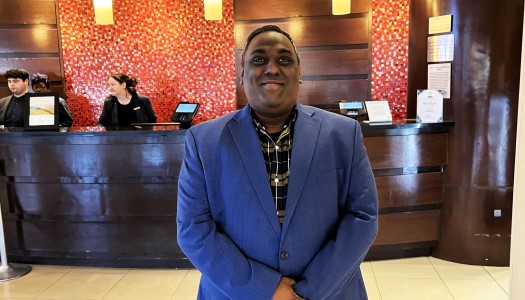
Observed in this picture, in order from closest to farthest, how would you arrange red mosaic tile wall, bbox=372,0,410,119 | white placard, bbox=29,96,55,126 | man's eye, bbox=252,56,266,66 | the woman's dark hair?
1. man's eye, bbox=252,56,266,66
2. white placard, bbox=29,96,55,126
3. the woman's dark hair
4. red mosaic tile wall, bbox=372,0,410,119

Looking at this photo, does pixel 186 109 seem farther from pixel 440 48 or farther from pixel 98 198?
pixel 440 48

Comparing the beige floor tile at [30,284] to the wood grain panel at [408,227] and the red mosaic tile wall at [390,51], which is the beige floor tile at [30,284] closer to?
the wood grain panel at [408,227]

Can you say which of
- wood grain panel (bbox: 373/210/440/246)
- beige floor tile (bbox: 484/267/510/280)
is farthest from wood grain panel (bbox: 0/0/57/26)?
beige floor tile (bbox: 484/267/510/280)

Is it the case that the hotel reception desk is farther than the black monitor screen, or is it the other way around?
the black monitor screen

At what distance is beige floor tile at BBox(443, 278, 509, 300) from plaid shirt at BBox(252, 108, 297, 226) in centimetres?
228

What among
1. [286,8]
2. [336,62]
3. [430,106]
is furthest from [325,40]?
[430,106]

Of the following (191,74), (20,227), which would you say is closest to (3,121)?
(20,227)

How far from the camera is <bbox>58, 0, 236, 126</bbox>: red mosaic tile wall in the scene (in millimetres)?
5586

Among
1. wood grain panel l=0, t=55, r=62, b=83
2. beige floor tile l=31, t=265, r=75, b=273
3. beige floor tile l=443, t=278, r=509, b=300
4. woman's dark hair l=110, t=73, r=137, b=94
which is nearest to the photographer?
beige floor tile l=443, t=278, r=509, b=300

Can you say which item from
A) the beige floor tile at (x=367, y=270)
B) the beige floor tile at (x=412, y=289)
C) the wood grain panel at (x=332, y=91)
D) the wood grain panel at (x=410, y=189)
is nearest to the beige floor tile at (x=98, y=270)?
the beige floor tile at (x=367, y=270)

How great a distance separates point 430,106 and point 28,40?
5056 mm

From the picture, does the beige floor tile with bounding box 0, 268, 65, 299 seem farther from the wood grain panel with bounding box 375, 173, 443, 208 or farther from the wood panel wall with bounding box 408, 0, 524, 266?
the wood panel wall with bounding box 408, 0, 524, 266

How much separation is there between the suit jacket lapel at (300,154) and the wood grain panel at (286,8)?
4170mm

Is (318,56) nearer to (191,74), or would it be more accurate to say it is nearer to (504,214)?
(191,74)
